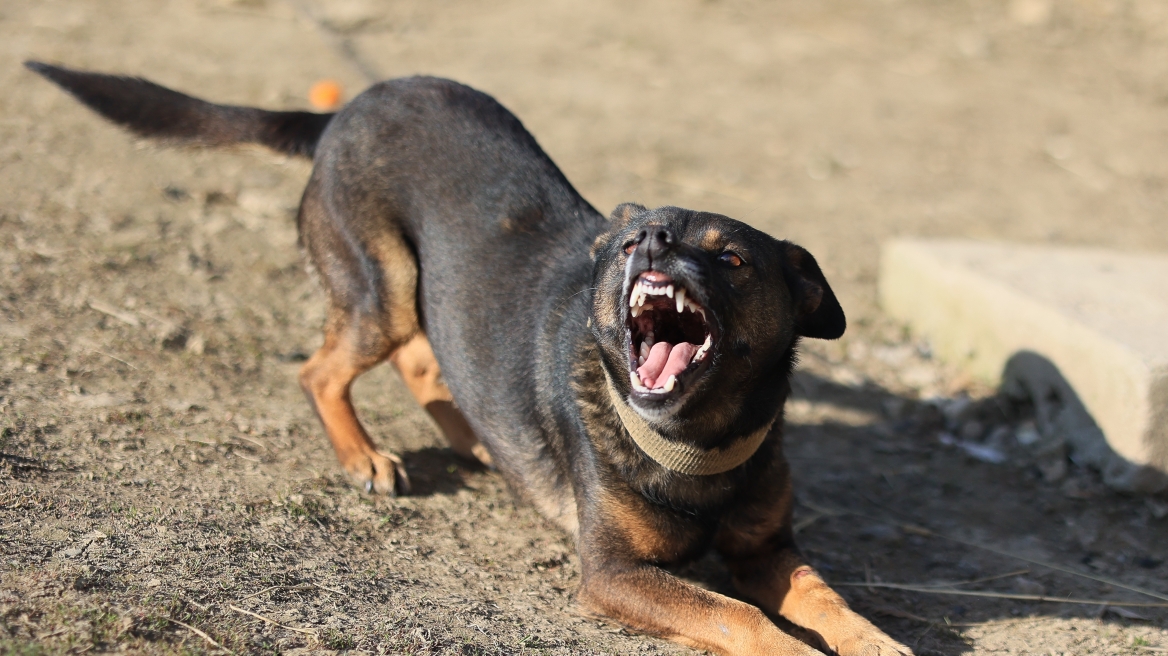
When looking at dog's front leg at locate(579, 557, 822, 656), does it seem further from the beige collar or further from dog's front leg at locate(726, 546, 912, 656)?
the beige collar

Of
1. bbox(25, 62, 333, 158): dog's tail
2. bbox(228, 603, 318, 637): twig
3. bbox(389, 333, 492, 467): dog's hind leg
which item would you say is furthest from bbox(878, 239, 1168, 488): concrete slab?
bbox(228, 603, 318, 637): twig

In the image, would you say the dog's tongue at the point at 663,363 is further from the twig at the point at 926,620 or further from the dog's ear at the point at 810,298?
the twig at the point at 926,620

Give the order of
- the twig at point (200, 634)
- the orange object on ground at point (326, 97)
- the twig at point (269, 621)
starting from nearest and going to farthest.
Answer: the twig at point (200, 634), the twig at point (269, 621), the orange object on ground at point (326, 97)

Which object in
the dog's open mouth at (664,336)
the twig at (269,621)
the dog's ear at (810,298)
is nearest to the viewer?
the twig at (269,621)

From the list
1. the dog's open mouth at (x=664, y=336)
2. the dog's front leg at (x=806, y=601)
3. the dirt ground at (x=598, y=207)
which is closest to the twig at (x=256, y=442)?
the dirt ground at (x=598, y=207)

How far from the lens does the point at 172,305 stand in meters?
5.61

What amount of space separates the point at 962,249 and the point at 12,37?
754cm

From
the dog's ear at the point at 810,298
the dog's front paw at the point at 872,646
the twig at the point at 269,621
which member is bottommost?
the twig at the point at 269,621

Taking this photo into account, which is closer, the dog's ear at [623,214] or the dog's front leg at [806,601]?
the dog's front leg at [806,601]

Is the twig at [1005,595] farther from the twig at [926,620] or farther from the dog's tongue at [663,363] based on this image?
the dog's tongue at [663,363]

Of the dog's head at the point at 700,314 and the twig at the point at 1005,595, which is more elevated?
the dog's head at the point at 700,314

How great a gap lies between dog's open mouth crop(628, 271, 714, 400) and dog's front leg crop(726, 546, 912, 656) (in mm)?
968

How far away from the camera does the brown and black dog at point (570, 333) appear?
352 cm

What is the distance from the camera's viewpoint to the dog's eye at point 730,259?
3.52m
